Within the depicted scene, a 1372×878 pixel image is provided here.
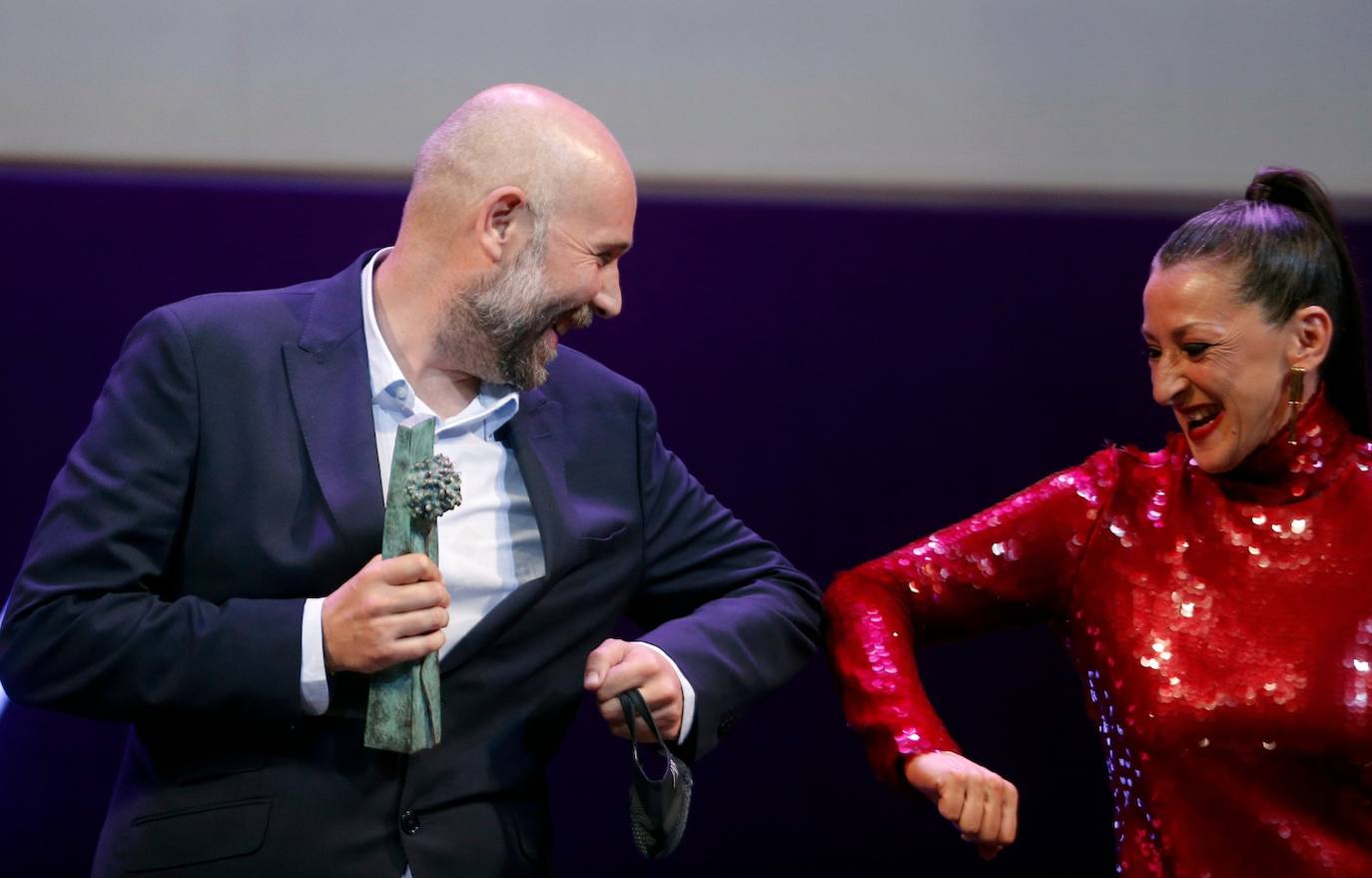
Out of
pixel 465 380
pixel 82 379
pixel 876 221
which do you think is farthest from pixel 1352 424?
pixel 82 379

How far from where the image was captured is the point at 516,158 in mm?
1741

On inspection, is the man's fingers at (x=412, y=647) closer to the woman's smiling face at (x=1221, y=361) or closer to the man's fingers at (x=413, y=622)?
the man's fingers at (x=413, y=622)

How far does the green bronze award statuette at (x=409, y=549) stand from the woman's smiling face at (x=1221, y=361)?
0.78 metres

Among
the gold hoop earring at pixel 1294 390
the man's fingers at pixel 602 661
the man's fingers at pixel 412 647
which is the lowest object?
the man's fingers at pixel 602 661

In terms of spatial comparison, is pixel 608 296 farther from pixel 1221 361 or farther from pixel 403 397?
pixel 1221 361

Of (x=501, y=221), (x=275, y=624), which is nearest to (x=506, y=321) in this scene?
(x=501, y=221)

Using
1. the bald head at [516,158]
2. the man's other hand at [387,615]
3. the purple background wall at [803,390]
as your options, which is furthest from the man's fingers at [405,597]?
the purple background wall at [803,390]

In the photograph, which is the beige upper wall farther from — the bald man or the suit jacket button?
the suit jacket button

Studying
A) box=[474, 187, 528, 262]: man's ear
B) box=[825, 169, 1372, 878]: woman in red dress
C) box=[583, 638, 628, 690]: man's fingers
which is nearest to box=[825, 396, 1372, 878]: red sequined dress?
box=[825, 169, 1372, 878]: woman in red dress

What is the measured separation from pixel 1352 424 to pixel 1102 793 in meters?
0.92

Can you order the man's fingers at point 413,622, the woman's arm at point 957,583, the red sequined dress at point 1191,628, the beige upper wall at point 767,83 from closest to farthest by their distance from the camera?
the man's fingers at point 413,622, the red sequined dress at point 1191,628, the woman's arm at point 957,583, the beige upper wall at point 767,83

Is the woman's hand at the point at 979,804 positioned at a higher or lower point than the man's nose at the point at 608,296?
lower

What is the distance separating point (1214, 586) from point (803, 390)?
0.84m

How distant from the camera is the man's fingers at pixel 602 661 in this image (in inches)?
62.1
